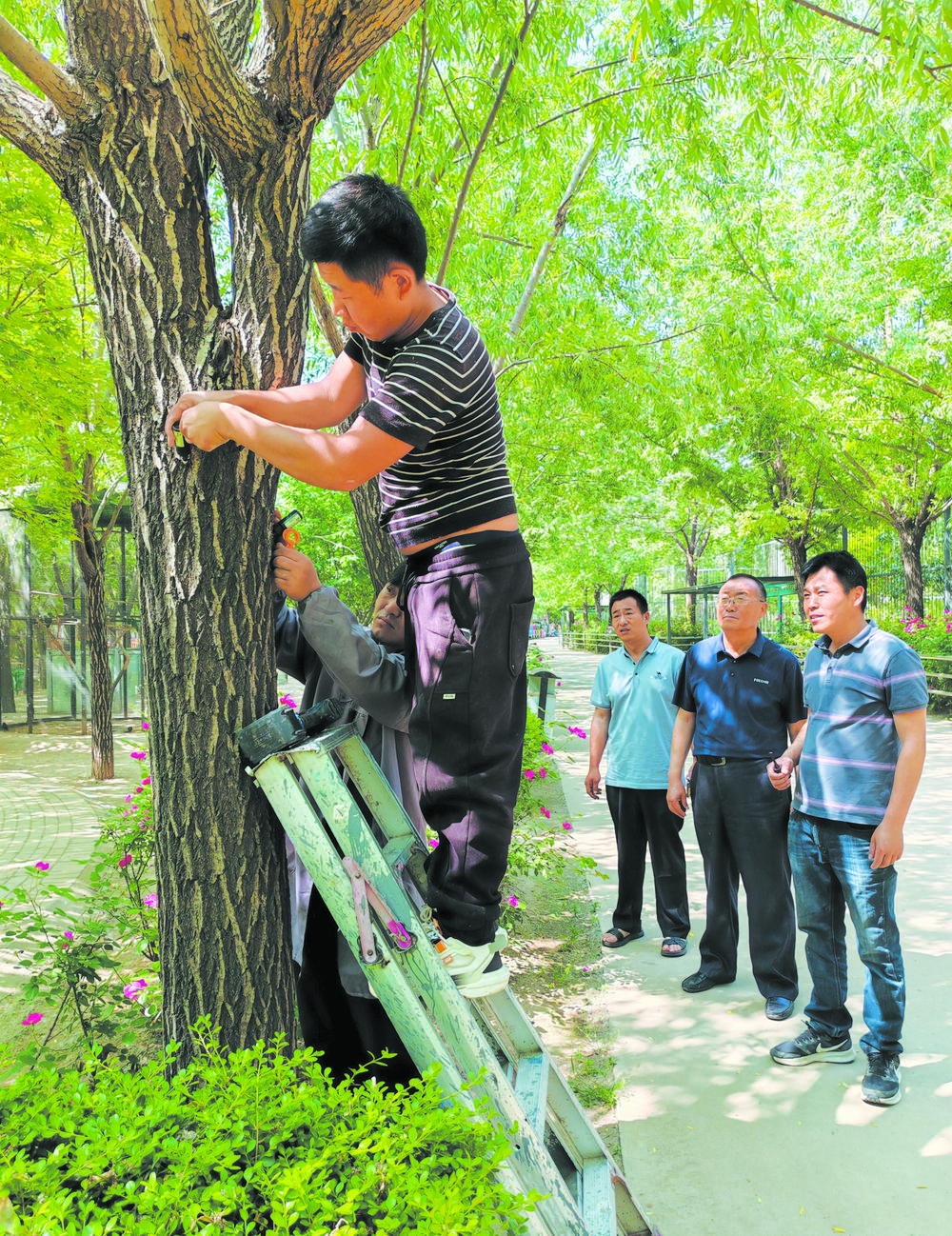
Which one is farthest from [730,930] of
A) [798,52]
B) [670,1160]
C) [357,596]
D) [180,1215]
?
[357,596]

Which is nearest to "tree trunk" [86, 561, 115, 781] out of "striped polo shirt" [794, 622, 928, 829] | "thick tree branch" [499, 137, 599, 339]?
"thick tree branch" [499, 137, 599, 339]

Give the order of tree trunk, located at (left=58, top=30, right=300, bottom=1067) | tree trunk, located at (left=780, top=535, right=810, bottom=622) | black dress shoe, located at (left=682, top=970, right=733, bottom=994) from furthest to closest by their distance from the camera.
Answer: tree trunk, located at (left=780, top=535, right=810, bottom=622) < black dress shoe, located at (left=682, top=970, right=733, bottom=994) < tree trunk, located at (left=58, top=30, right=300, bottom=1067)

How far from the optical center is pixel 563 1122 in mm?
2529

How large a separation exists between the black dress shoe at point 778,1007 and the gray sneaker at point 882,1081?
0.63 meters

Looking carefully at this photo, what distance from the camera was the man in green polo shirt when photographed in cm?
553

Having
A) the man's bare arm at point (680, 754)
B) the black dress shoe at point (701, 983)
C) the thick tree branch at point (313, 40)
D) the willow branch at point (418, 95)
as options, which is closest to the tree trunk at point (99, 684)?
the willow branch at point (418, 95)

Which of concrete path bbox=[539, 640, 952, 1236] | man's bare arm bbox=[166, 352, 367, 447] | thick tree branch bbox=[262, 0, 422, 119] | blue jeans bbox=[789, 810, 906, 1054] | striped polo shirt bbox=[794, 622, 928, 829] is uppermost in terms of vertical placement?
thick tree branch bbox=[262, 0, 422, 119]

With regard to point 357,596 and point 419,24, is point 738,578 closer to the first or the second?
point 419,24

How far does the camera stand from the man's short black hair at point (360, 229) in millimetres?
2176

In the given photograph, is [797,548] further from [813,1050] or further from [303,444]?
[303,444]

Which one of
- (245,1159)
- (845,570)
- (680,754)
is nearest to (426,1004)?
(245,1159)

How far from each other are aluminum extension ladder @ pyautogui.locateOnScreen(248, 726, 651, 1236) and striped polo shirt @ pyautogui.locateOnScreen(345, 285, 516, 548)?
64 cm

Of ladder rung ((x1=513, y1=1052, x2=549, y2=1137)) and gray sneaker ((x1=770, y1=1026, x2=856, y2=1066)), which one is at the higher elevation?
ladder rung ((x1=513, y1=1052, x2=549, y2=1137))

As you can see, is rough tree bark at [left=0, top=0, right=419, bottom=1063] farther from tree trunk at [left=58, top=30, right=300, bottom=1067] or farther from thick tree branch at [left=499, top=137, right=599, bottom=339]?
thick tree branch at [left=499, top=137, right=599, bottom=339]
